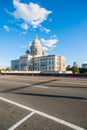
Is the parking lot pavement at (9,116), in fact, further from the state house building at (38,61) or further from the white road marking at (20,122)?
the state house building at (38,61)

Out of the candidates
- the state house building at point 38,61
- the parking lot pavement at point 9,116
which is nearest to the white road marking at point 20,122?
the parking lot pavement at point 9,116

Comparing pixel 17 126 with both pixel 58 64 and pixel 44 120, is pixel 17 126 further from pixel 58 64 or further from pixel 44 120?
pixel 58 64

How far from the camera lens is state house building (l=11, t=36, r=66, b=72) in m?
173

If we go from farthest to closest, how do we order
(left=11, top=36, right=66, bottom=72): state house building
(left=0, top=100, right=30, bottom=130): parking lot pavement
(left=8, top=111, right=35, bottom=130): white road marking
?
(left=11, top=36, right=66, bottom=72): state house building, (left=0, top=100, right=30, bottom=130): parking lot pavement, (left=8, top=111, right=35, bottom=130): white road marking

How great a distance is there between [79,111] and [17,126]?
2494 mm

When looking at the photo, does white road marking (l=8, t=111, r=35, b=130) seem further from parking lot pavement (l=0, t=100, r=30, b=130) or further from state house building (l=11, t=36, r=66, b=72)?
state house building (l=11, t=36, r=66, b=72)

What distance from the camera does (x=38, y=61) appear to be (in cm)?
18125

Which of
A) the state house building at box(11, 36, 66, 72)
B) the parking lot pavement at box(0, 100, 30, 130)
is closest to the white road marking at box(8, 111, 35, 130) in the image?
the parking lot pavement at box(0, 100, 30, 130)

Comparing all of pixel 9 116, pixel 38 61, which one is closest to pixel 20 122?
pixel 9 116

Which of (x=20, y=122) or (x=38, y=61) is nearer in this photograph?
(x=20, y=122)

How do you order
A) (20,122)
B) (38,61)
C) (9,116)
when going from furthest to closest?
(38,61) < (9,116) < (20,122)

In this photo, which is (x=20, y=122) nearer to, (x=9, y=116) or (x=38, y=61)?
(x=9, y=116)

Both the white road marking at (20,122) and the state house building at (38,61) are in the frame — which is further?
the state house building at (38,61)

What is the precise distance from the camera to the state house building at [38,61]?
17300cm
